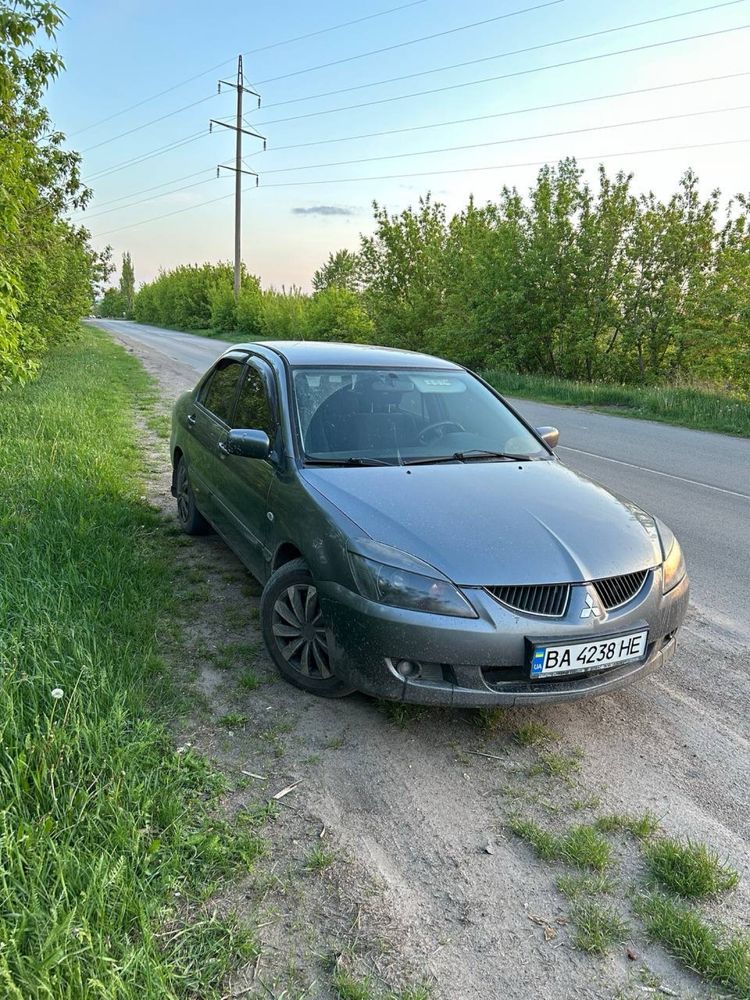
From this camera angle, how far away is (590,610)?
9.23ft

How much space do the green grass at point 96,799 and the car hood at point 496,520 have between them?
4.10ft

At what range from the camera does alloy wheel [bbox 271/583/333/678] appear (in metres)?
3.29

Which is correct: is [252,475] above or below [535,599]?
above

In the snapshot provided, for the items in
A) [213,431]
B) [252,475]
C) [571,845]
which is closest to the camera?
[571,845]

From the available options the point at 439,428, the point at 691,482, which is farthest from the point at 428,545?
the point at 691,482

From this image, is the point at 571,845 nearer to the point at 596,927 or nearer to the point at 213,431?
the point at 596,927

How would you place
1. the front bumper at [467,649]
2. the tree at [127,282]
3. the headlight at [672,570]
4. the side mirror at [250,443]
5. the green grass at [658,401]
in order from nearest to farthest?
the front bumper at [467,649] → the headlight at [672,570] → the side mirror at [250,443] → the green grass at [658,401] → the tree at [127,282]

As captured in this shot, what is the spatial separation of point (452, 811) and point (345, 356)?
2.95 meters

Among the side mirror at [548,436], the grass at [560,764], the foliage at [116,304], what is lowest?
the grass at [560,764]

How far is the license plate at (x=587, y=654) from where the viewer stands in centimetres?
274

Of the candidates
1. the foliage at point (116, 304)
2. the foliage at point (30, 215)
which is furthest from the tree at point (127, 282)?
the foliage at point (30, 215)

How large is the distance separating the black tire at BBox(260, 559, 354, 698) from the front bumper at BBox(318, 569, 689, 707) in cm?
29

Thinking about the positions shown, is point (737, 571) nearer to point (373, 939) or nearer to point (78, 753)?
point (373, 939)

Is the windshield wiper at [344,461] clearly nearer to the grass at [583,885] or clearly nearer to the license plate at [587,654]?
the license plate at [587,654]
